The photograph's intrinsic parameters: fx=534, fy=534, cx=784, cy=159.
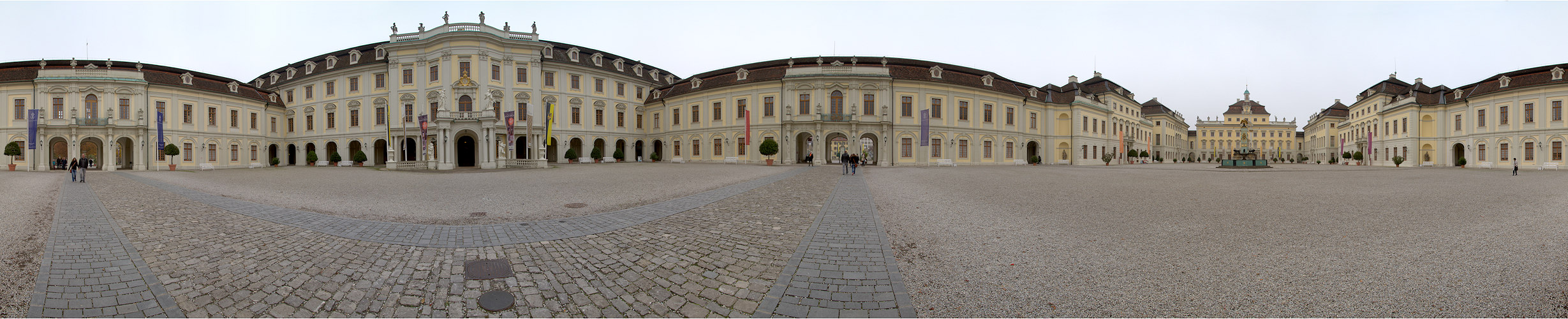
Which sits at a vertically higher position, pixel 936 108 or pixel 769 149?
pixel 936 108

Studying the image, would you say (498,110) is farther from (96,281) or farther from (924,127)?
(96,281)

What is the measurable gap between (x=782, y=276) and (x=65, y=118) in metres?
53.6

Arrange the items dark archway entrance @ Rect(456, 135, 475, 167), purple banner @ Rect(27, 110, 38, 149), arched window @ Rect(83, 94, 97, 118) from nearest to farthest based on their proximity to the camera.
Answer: purple banner @ Rect(27, 110, 38, 149) → arched window @ Rect(83, 94, 97, 118) → dark archway entrance @ Rect(456, 135, 475, 167)

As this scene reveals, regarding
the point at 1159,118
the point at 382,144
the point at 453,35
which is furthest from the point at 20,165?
the point at 1159,118

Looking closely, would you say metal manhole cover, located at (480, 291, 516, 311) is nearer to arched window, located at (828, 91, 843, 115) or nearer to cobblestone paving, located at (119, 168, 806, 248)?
cobblestone paving, located at (119, 168, 806, 248)

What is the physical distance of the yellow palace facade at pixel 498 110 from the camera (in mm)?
33781

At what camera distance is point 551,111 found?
29.4m

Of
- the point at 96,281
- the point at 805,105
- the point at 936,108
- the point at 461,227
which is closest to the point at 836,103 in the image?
the point at 805,105

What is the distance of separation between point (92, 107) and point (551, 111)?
31.3 metres

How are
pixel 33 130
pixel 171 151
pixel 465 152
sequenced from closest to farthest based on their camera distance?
pixel 33 130 < pixel 171 151 < pixel 465 152

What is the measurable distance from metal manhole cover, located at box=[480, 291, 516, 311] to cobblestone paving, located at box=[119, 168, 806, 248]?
1.89 metres

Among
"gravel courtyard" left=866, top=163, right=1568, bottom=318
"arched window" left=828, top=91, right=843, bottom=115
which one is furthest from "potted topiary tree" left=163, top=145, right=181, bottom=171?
"gravel courtyard" left=866, top=163, right=1568, bottom=318

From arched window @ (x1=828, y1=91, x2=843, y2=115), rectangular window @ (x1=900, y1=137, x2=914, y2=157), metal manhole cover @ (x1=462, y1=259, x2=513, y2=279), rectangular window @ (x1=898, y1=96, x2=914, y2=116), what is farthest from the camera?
rectangular window @ (x1=900, y1=137, x2=914, y2=157)

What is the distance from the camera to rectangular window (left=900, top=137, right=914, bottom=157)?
123 feet
